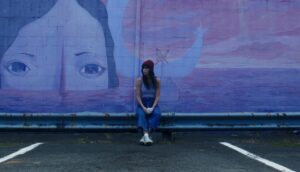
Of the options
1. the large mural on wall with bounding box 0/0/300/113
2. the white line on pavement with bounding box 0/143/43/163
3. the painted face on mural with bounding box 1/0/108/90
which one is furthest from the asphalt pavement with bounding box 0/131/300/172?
the painted face on mural with bounding box 1/0/108/90

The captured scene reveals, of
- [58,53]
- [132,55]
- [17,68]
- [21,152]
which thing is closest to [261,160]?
[21,152]

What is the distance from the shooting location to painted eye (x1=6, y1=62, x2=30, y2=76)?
9.48 meters

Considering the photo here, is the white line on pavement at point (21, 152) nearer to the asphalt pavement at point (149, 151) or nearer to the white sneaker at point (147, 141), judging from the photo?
the asphalt pavement at point (149, 151)

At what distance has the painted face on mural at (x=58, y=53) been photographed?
9.50 metres

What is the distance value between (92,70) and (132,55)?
0.79m

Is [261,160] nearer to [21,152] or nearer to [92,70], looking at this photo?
[21,152]

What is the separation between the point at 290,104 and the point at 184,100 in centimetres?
202

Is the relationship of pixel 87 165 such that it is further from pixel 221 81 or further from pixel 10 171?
pixel 221 81

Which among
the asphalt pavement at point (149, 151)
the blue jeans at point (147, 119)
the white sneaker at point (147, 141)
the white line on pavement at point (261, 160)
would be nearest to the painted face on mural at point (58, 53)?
the asphalt pavement at point (149, 151)

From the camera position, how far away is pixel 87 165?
232 inches

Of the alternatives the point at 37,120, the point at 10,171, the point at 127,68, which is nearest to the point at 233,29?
the point at 127,68

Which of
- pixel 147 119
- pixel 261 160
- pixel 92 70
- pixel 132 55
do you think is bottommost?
pixel 261 160

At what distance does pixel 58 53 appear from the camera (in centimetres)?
952

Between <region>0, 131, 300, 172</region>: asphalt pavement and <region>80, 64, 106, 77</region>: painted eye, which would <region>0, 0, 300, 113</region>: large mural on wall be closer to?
<region>80, 64, 106, 77</region>: painted eye
